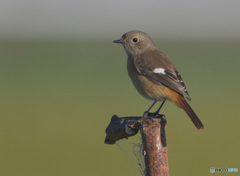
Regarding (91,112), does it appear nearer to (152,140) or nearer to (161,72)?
(161,72)

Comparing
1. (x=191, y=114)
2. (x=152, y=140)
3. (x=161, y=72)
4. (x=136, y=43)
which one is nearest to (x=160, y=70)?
(x=161, y=72)

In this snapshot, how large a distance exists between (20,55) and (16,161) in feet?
70.8

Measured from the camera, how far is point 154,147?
3.39 metres

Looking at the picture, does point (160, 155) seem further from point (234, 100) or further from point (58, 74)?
point (58, 74)

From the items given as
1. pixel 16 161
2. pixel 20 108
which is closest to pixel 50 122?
pixel 20 108

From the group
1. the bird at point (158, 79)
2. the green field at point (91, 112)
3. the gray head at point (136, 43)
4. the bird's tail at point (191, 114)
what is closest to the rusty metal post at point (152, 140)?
the bird's tail at point (191, 114)

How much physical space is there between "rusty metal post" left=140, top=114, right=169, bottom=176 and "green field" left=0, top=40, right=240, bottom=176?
6.28 metres

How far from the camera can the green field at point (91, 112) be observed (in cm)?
1086

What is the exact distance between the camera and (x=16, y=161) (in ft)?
36.7

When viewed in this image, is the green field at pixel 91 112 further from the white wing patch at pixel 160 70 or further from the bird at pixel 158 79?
the white wing patch at pixel 160 70

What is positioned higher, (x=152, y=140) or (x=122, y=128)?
(x=122, y=128)

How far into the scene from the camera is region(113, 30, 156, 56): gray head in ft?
21.9

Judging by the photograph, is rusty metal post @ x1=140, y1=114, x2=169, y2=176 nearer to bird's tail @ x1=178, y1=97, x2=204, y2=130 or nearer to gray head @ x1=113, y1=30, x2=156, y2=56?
bird's tail @ x1=178, y1=97, x2=204, y2=130

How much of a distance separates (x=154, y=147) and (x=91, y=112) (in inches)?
545
